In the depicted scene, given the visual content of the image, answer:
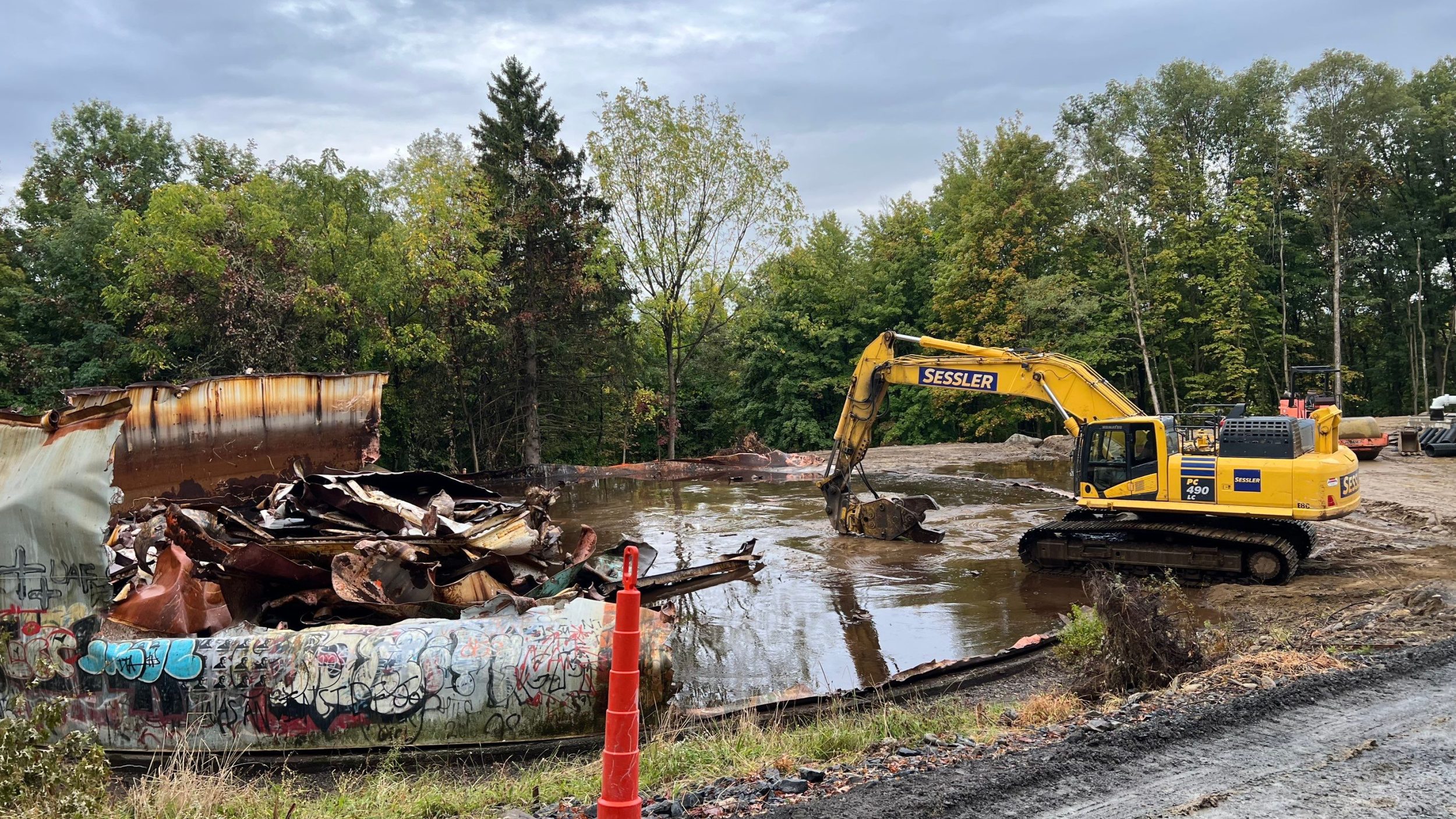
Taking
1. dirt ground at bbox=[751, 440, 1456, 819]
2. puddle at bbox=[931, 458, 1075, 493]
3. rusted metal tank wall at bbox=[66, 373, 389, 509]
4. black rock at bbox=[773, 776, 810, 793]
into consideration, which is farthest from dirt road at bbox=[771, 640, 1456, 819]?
puddle at bbox=[931, 458, 1075, 493]

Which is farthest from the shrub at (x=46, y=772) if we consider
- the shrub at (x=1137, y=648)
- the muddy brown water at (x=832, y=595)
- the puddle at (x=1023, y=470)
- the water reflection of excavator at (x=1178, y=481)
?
the puddle at (x=1023, y=470)

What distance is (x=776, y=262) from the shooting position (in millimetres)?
34250

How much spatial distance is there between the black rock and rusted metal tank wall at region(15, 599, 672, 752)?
9.52 ft

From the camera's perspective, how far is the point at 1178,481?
11383mm

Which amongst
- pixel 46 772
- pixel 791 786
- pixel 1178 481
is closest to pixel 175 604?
pixel 46 772

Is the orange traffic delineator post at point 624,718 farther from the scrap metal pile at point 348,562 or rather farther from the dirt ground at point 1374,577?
the dirt ground at point 1374,577

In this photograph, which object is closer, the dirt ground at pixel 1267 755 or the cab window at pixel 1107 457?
the dirt ground at pixel 1267 755

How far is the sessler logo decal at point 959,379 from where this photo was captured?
13461 mm

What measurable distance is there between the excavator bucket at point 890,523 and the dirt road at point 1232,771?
961 centimetres

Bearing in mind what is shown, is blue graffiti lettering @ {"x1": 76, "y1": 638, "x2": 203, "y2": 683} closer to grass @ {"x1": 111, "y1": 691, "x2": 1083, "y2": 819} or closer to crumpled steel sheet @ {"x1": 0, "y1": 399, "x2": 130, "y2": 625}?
crumpled steel sheet @ {"x1": 0, "y1": 399, "x2": 130, "y2": 625}

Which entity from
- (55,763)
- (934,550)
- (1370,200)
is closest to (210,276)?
(934,550)

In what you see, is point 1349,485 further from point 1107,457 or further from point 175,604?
point 175,604

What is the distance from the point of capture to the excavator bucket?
49.5 feet

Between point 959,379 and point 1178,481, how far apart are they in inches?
142
